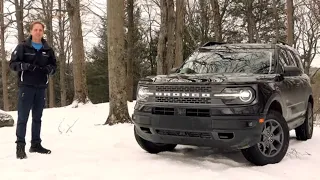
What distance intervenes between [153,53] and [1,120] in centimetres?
2519

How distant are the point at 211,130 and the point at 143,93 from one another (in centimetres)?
116

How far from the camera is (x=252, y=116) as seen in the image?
4.30 m

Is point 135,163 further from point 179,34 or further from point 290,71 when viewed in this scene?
point 179,34

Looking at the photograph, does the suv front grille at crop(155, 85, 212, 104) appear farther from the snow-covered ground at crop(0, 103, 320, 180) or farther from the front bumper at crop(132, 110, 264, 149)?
the snow-covered ground at crop(0, 103, 320, 180)

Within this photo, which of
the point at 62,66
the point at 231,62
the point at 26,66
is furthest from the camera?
the point at 62,66

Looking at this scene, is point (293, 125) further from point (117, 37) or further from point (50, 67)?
point (117, 37)

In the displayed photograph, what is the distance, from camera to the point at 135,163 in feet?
15.6

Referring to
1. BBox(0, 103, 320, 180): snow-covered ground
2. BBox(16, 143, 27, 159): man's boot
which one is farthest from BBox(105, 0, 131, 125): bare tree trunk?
BBox(16, 143, 27, 159): man's boot

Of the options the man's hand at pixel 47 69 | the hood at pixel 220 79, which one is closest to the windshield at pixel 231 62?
the hood at pixel 220 79

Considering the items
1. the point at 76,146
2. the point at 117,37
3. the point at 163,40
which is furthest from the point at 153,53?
the point at 76,146

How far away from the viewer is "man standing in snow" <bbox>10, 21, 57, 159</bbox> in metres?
5.00

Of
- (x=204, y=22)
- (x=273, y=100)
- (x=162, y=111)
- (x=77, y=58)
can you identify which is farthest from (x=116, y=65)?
(x=204, y=22)

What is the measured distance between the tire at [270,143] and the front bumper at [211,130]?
27 cm

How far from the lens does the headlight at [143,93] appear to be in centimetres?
489
